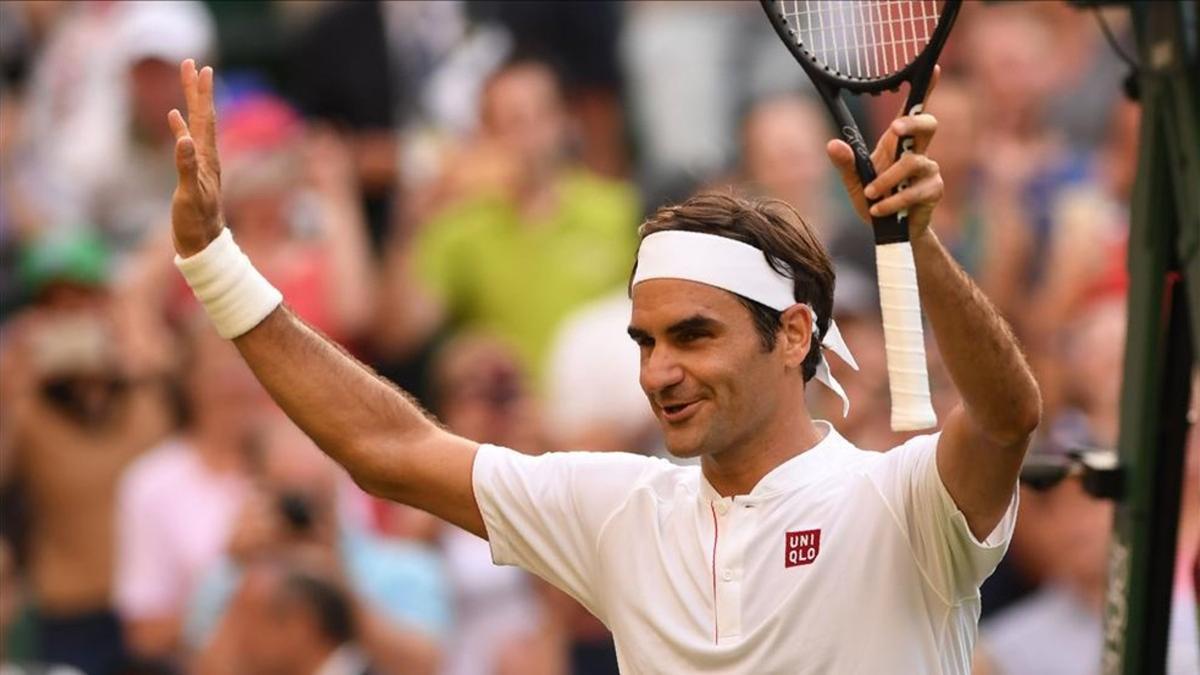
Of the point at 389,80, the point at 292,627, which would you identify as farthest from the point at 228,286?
the point at 389,80

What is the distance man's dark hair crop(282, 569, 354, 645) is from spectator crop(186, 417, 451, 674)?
90 millimetres

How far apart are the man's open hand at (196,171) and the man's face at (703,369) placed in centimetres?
86

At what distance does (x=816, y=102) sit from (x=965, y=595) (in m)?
5.52

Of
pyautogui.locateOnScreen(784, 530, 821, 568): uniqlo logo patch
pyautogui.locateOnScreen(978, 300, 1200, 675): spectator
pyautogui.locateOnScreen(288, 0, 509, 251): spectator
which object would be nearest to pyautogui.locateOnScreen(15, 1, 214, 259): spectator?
pyautogui.locateOnScreen(288, 0, 509, 251): spectator

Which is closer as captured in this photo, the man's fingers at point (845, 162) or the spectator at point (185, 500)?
the man's fingers at point (845, 162)

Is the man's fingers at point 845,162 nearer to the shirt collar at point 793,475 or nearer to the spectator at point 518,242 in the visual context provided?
the shirt collar at point 793,475

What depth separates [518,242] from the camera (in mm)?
9750

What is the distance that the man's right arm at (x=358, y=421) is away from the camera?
194 inches

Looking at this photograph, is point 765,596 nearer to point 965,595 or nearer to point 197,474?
point 965,595

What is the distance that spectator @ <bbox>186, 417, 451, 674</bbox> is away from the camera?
8.19 m

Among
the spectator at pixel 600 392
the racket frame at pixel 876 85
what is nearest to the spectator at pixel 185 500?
the spectator at pixel 600 392

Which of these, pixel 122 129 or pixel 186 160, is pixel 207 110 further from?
pixel 122 129

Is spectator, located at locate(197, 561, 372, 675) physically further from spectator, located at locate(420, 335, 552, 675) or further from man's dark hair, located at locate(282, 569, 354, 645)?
spectator, located at locate(420, 335, 552, 675)

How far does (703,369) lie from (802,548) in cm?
37
